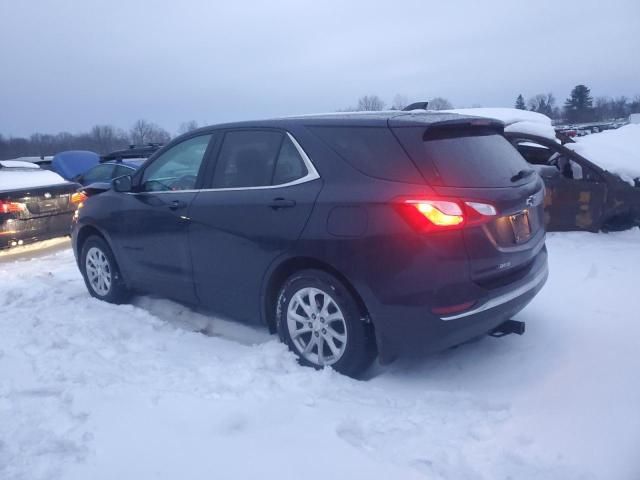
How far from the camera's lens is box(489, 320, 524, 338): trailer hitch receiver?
3.63 metres

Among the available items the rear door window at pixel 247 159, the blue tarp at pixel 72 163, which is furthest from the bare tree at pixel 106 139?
the rear door window at pixel 247 159

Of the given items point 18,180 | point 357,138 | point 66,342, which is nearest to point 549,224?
point 357,138

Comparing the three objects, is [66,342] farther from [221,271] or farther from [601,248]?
[601,248]

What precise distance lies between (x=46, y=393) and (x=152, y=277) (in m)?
1.57

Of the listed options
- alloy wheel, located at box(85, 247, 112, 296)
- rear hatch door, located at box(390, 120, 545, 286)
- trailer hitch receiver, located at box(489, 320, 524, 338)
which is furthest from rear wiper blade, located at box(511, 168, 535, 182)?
alloy wheel, located at box(85, 247, 112, 296)

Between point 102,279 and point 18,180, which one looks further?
point 18,180

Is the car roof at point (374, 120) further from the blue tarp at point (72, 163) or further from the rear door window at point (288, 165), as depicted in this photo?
the blue tarp at point (72, 163)

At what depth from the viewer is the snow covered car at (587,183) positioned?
721 cm

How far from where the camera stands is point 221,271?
4.19m

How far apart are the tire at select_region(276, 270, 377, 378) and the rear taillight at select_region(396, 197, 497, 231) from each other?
65 cm

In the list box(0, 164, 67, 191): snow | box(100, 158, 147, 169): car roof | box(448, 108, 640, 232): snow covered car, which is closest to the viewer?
box(448, 108, 640, 232): snow covered car

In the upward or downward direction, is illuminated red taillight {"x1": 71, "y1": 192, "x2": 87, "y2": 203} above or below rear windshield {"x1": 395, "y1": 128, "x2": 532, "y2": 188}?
below

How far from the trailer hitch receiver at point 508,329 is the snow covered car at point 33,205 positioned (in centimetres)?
662

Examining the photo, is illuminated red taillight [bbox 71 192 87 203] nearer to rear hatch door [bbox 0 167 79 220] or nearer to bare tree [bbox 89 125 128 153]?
rear hatch door [bbox 0 167 79 220]
